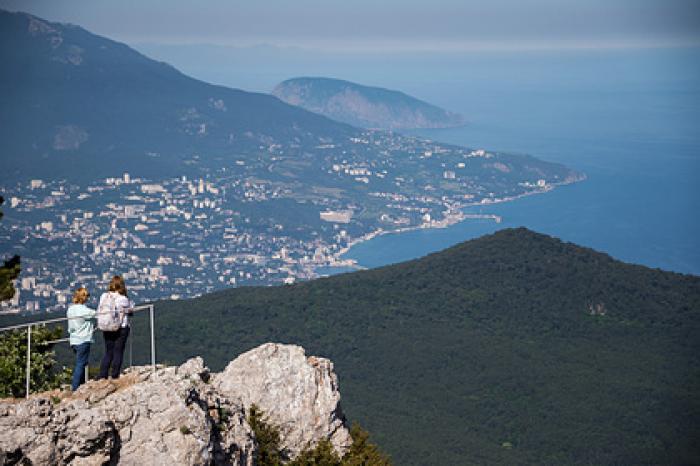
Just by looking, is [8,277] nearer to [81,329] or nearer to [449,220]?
[81,329]

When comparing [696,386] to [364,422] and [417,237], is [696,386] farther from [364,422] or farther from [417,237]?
[417,237]

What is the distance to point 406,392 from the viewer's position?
121ft

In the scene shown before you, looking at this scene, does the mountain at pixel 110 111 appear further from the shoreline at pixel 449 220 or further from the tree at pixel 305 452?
the tree at pixel 305 452

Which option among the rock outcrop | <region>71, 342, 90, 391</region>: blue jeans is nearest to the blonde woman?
<region>71, 342, 90, 391</region>: blue jeans

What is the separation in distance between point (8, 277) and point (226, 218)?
9678cm

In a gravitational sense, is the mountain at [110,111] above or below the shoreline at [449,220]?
above

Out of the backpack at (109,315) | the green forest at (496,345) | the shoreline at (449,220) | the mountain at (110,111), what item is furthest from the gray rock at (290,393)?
the mountain at (110,111)

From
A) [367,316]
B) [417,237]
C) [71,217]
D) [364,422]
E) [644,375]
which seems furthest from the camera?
[417,237]

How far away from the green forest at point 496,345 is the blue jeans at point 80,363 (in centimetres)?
1968

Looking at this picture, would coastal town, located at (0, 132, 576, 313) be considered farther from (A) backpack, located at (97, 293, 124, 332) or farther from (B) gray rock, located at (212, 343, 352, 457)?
(A) backpack, located at (97, 293, 124, 332)

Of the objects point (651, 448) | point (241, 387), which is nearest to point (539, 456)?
point (651, 448)

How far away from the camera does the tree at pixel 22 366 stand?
854cm

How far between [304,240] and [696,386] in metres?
70.6

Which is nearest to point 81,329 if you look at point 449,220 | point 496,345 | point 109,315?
point 109,315
